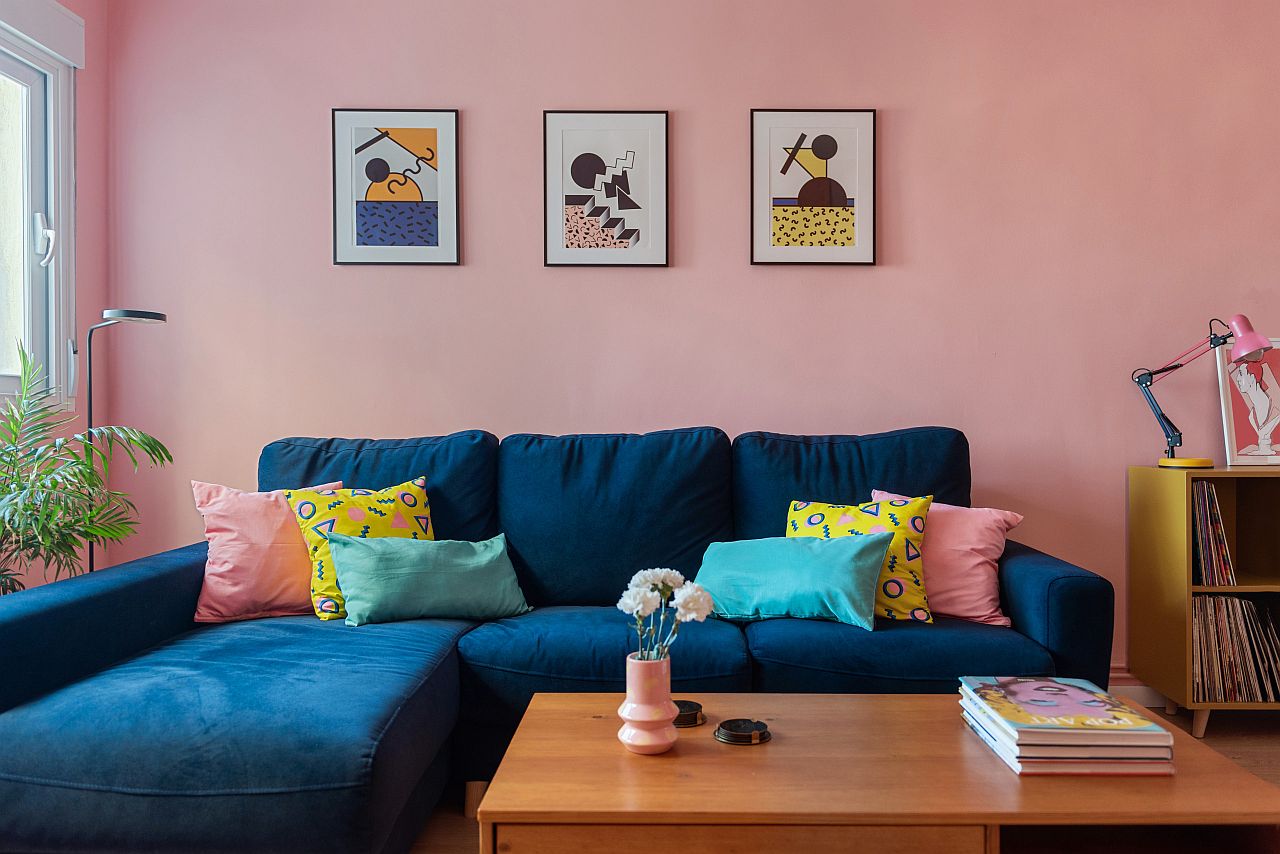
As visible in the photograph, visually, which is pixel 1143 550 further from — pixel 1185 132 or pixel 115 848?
pixel 115 848

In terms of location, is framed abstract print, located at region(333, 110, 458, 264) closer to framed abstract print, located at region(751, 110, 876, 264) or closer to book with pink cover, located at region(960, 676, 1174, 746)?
framed abstract print, located at region(751, 110, 876, 264)

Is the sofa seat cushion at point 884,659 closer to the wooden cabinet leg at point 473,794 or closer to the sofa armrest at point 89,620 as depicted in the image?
the wooden cabinet leg at point 473,794

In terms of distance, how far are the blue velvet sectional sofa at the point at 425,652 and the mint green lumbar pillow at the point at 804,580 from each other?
0.06 m

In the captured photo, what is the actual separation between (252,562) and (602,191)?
1.63 metres

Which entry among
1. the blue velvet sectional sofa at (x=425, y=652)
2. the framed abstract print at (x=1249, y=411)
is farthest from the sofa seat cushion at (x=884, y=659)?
the framed abstract print at (x=1249, y=411)

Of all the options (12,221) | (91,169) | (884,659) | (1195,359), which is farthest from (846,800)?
(91,169)

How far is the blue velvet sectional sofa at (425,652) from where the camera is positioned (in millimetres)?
1486

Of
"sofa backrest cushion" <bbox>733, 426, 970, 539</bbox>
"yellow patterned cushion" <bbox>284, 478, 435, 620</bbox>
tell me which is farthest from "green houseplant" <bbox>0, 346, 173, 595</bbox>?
"sofa backrest cushion" <bbox>733, 426, 970, 539</bbox>

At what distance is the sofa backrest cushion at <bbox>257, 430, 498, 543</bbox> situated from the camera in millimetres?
2674

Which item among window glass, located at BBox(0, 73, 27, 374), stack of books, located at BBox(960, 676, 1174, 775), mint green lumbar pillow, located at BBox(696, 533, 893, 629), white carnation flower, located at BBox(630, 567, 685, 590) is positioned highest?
window glass, located at BBox(0, 73, 27, 374)

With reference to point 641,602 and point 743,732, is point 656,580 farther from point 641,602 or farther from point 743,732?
point 743,732

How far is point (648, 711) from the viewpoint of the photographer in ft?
4.71

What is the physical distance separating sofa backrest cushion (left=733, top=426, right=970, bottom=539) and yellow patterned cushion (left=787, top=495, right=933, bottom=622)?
0.08 m

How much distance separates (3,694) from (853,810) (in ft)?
5.21
